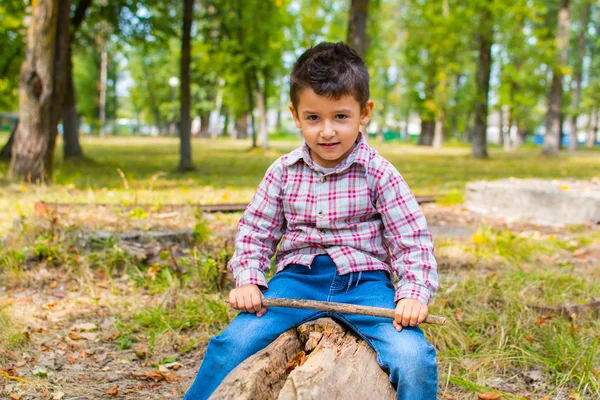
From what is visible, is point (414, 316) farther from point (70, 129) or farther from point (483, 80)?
point (483, 80)

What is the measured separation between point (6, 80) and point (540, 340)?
19.4 meters

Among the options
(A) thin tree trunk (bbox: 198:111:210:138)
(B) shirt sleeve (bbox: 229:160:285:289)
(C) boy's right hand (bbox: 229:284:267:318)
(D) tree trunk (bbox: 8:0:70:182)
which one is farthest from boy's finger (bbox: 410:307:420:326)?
(A) thin tree trunk (bbox: 198:111:210:138)

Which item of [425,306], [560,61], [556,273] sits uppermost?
[560,61]

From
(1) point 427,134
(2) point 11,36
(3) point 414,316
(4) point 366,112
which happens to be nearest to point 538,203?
(4) point 366,112

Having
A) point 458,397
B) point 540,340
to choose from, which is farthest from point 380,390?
point 540,340

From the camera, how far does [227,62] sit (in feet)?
70.6

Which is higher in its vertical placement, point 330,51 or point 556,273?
point 330,51

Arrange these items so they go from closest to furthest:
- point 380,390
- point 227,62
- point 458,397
Result: point 380,390 < point 458,397 < point 227,62

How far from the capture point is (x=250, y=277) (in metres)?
2.42

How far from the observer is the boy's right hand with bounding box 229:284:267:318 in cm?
228

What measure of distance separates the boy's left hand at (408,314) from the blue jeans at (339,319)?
0.03 m

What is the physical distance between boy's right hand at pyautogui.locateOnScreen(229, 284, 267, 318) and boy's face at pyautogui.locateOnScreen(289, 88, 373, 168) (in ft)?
2.02

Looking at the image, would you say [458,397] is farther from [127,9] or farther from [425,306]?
[127,9]

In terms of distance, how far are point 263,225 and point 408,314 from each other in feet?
2.44
